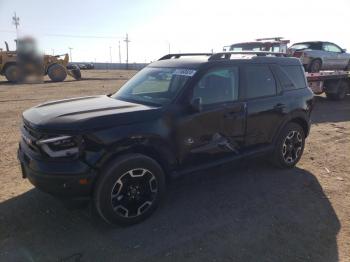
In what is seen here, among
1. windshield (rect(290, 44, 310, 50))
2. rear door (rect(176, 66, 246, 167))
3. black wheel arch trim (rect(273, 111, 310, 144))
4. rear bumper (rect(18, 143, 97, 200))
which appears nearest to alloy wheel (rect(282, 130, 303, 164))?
black wheel arch trim (rect(273, 111, 310, 144))

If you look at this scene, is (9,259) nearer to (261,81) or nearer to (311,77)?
(261,81)

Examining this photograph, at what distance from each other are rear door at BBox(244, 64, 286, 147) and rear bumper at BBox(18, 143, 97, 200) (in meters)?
2.43

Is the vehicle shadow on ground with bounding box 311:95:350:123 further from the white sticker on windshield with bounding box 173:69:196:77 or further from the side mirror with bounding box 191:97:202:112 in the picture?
the side mirror with bounding box 191:97:202:112

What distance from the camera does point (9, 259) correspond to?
320 cm

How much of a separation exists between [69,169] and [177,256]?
4.52ft

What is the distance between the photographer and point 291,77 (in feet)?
18.1

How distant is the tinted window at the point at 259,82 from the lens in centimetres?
483

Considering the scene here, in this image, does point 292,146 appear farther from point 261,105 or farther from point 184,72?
point 184,72

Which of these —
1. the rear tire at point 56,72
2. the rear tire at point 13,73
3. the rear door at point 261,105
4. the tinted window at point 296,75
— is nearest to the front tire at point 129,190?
the rear door at point 261,105

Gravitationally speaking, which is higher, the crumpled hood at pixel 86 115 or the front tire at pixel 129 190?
the crumpled hood at pixel 86 115

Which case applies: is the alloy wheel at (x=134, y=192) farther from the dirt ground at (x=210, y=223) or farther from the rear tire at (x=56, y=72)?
the rear tire at (x=56, y=72)

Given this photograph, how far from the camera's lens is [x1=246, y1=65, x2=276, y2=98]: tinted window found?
15.8 feet

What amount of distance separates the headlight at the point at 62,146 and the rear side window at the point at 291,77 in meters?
3.46

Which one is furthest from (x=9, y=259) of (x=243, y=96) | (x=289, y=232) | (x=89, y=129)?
(x=243, y=96)
